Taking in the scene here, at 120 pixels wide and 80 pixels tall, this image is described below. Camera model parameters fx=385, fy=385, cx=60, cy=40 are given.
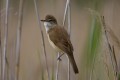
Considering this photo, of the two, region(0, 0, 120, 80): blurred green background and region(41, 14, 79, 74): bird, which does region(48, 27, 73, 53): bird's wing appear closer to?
region(41, 14, 79, 74): bird

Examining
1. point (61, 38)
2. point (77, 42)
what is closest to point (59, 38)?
point (61, 38)

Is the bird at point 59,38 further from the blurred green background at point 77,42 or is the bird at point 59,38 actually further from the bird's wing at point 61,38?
the blurred green background at point 77,42

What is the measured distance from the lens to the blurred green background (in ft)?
10.4

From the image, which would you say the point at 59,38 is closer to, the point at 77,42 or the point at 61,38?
→ the point at 61,38

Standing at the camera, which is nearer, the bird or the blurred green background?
the blurred green background

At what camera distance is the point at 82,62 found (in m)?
3.36

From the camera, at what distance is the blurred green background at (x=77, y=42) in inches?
124

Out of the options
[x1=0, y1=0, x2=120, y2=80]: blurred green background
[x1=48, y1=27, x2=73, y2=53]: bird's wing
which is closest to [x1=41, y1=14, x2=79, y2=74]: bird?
[x1=48, y1=27, x2=73, y2=53]: bird's wing

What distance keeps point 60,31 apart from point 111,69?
39.3 inches

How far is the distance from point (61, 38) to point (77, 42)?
0.78 m

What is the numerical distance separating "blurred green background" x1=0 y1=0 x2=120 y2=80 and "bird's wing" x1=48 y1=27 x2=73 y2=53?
0.15 m

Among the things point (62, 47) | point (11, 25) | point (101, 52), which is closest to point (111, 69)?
point (101, 52)

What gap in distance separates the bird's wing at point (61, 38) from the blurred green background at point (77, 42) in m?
0.15

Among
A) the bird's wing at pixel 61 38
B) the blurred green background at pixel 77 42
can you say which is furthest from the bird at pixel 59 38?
the blurred green background at pixel 77 42
